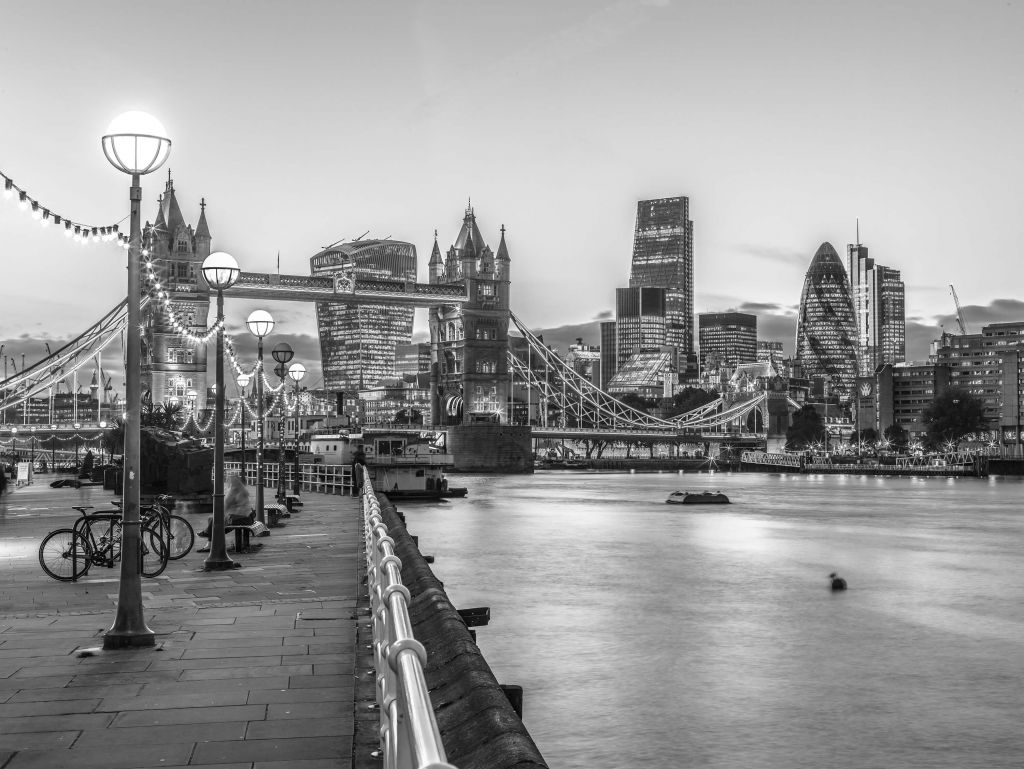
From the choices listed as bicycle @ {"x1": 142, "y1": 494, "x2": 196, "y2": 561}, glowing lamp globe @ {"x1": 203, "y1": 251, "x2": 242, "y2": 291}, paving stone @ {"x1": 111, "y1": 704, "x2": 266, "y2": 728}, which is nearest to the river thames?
bicycle @ {"x1": 142, "y1": 494, "x2": 196, "y2": 561}

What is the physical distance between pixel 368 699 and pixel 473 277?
116313 millimetres

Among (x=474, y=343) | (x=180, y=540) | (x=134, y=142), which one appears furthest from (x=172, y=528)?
(x=474, y=343)

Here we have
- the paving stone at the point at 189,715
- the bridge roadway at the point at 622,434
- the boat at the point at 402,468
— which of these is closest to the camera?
the paving stone at the point at 189,715

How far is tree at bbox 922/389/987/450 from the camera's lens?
5064 inches

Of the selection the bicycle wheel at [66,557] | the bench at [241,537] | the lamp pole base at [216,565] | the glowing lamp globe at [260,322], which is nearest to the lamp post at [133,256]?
the bicycle wheel at [66,557]

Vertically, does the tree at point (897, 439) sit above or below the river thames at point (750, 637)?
above

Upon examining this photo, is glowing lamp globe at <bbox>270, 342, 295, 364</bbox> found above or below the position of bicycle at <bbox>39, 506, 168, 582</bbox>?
above

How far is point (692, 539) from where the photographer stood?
42.3 m

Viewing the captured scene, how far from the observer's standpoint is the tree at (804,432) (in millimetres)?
153500

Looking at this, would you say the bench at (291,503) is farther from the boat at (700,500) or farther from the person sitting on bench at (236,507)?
the boat at (700,500)

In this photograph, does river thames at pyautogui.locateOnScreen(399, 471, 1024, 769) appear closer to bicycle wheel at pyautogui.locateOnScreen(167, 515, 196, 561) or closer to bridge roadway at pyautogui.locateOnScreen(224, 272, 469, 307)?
bicycle wheel at pyautogui.locateOnScreen(167, 515, 196, 561)

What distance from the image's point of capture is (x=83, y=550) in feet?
40.0

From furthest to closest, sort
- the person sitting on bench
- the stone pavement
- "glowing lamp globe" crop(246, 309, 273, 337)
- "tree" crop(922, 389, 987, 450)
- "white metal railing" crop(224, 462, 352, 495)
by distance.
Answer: "tree" crop(922, 389, 987, 450), "white metal railing" crop(224, 462, 352, 495), "glowing lamp globe" crop(246, 309, 273, 337), the person sitting on bench, the stone pavement

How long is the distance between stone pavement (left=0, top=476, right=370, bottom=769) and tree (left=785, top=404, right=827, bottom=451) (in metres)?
146
